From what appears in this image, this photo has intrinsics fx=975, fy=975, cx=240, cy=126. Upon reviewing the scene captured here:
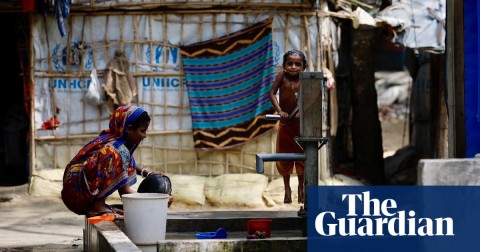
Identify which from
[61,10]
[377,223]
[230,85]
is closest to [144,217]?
[377,223]

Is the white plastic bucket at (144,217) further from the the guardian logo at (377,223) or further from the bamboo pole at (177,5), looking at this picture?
the bamboo pole at (177,5)

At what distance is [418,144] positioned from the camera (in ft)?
53.8

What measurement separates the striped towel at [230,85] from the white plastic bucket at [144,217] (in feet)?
19.2

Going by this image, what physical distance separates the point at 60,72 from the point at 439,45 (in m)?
5.00

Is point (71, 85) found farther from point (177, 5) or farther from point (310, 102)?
point (310, 102)

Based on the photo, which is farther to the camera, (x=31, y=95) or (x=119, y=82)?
(x=31, y=95)

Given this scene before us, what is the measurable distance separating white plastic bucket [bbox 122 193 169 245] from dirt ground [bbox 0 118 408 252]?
1.16 metres

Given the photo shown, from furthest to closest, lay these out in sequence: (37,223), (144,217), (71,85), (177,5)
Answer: (71,85)
(177,5)
(37,223)
(144,217)

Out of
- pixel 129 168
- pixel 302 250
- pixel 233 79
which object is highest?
pixel 233 79

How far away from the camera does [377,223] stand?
22.0ft

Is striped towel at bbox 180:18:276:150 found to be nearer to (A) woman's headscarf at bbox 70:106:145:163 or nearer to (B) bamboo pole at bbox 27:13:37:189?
(B) bamboo pole at bbox 27:13:37:189

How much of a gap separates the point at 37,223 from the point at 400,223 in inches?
198

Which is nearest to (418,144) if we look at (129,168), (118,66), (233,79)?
(233,79)

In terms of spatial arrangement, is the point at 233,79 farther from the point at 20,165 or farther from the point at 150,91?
the point at 20,165
